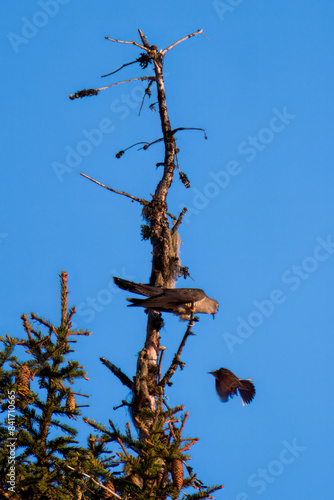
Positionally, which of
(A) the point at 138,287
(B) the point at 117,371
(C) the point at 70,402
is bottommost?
(C) the point at 70,402

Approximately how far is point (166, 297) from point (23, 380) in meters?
1.70

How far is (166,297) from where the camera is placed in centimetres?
632

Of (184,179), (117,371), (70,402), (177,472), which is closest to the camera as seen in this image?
(177,472)

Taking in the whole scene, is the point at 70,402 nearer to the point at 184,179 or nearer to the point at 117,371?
the point at 117,371

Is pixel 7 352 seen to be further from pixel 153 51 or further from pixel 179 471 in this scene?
pixel 153 51

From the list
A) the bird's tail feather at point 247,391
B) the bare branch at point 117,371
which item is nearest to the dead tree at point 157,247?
the bare branch at point 117,371

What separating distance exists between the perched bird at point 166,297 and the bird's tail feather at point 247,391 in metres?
1.00

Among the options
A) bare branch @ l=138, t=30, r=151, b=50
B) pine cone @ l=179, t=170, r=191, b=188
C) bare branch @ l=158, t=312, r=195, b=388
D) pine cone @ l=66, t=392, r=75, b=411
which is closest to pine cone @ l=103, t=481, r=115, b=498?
pine cone @ l=66, t=392, r=75, b=411

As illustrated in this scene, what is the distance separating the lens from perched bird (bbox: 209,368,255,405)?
6.42 meters

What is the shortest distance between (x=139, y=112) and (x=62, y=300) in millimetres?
2544

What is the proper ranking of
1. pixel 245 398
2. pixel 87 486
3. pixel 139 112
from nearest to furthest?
pixel 87 486 → pixel 245 398 → pixel 139 112

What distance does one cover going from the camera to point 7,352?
19.1 feet

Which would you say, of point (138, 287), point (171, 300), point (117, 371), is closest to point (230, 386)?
point (171, 300)

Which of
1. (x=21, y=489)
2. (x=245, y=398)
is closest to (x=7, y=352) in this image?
(x=21, y=489)
